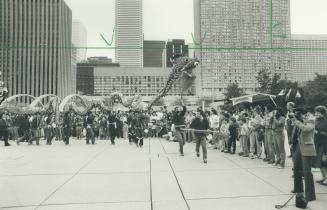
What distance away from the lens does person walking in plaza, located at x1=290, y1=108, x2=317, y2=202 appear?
6.25m

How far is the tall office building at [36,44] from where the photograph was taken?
48.3 metres

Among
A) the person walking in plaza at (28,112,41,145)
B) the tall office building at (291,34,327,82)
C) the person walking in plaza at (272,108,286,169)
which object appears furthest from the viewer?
the tall office building at (291,34,327,82)

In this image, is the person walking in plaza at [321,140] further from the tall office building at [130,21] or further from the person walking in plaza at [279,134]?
the tall office building at [130,21]

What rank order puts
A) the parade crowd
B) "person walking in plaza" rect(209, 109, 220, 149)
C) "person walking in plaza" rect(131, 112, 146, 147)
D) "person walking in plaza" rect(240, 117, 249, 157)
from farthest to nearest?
"person walking in plaza" rect(131, 112, 146, 147) < "person walking in plaza" rect(209, 109, 220, 149) < "person walking in plaza" rect(240, 117, 249, 157) < the parade crowd

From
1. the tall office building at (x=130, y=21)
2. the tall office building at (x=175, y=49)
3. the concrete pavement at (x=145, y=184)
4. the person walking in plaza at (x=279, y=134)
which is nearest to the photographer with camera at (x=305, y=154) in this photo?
the concrete pavement at (x=145, y=184)

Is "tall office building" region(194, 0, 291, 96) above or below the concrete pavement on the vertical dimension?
above

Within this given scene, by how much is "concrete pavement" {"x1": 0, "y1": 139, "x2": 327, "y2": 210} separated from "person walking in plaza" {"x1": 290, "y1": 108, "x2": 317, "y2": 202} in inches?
11.1

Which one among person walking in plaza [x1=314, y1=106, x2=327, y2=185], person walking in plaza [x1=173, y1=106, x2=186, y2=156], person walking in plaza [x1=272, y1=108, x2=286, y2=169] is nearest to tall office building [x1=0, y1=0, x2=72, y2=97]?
person walking in plaza [x1=173, y1=106, x2=186, y2=156]

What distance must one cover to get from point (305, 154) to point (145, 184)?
3522 millimetres

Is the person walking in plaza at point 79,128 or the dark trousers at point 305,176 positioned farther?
the person walking in plaza at point 79,128

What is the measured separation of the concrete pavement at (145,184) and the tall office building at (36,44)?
26638 millimetres

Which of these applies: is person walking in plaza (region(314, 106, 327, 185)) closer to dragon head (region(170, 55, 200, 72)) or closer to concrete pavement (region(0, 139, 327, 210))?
concrete pavement (region(0, 139, 327, 210))

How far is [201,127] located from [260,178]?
363cm

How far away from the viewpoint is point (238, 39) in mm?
84188
